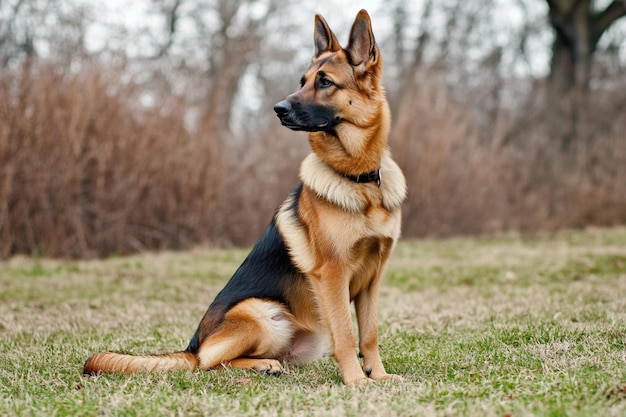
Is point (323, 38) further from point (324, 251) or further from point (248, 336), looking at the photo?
point (248, 336)

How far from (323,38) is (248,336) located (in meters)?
2.09

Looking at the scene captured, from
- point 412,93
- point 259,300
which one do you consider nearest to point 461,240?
point 412,93

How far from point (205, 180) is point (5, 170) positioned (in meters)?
3.98

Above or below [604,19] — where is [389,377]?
below

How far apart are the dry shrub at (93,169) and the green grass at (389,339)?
2.84ft

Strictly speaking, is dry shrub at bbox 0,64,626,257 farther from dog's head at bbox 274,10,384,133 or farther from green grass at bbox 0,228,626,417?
dog's head at bbox 274,10,384,133

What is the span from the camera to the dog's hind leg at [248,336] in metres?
4.07

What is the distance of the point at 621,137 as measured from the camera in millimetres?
18922

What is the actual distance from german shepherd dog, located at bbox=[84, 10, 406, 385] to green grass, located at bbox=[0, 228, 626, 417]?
0.17 metres

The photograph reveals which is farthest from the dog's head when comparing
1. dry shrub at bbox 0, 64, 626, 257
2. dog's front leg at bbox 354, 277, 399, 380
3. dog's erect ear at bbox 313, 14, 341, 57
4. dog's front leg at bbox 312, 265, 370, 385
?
dry shrub at bbox 0, 64, 626, 257

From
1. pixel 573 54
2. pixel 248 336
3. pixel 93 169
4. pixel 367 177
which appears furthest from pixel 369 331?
pixel 573 54

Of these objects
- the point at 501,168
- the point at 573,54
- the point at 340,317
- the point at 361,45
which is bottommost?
the point at 340,317

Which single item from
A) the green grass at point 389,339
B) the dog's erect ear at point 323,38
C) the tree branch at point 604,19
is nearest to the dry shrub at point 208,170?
the green grass at point 389,339

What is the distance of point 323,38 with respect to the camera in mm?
4621
